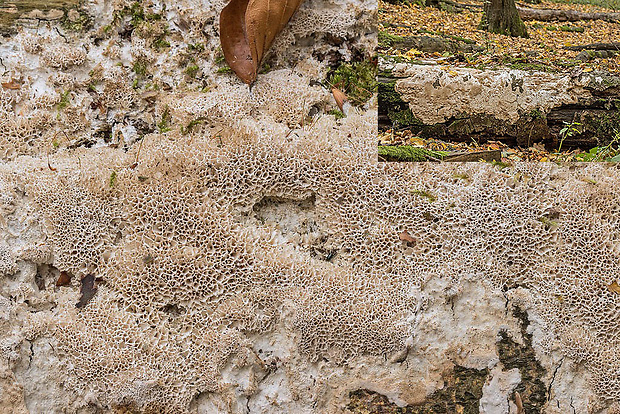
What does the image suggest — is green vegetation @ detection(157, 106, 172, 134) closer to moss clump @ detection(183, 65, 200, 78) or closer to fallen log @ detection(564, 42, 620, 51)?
moss clump @ detection(183, 65, 200, 78)

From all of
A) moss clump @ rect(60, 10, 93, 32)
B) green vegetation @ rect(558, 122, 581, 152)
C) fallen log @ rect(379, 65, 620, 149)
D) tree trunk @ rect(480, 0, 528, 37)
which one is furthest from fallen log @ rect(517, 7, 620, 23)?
moss clump @ rect(60, 10, 93, 32)

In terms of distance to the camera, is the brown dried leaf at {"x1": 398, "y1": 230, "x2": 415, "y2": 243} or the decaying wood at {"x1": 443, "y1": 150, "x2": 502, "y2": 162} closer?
the brown dried leaf at {"x1": 398, "y1": 230, "x2": 415, "y2": 243}

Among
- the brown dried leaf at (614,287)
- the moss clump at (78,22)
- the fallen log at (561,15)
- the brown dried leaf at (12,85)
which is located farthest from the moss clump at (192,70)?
the fallen log at (561,15)

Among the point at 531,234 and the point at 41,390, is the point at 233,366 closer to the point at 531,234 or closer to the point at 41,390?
the point at 41,390

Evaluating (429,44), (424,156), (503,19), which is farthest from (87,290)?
(503,19)

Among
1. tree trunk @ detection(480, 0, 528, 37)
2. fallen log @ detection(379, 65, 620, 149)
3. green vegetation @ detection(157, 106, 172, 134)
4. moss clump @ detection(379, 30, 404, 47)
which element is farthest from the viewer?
tree trunk @ detection(480, 0, 528, 37)

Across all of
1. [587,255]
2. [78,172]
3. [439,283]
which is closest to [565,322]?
[587,255]

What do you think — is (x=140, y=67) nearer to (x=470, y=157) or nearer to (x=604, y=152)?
(x=470, y=157)
